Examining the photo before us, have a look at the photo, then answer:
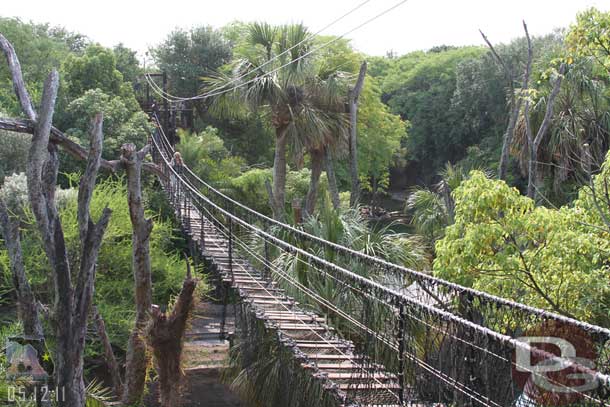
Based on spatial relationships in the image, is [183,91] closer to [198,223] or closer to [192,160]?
[192,160]

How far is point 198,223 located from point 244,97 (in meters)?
4.00

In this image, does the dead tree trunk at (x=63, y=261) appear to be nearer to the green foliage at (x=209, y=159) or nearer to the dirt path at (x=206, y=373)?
the dirt path at (x=206, y=373)

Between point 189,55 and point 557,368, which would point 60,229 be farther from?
point 189,55

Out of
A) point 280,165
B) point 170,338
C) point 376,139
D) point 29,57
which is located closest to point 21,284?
point 170,338

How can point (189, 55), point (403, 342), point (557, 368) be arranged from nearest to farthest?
point (557, 368) → point (403, 342) → point (189, 55)

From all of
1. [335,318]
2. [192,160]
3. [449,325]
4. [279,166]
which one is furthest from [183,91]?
[449,325]

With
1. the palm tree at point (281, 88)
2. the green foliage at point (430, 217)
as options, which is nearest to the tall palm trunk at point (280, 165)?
the palm tree at point (281, 88)

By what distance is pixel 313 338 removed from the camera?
761cm

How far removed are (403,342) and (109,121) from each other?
14457 mm

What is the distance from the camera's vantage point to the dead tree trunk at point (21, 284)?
287 inches

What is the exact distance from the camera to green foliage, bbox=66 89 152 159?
59.1ft

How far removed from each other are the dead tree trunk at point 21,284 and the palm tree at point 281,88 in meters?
8.38

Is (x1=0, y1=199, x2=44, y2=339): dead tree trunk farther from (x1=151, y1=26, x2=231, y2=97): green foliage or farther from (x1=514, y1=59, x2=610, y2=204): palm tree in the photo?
(x1=151, y1=26, x2=231, y2=97): green foliage

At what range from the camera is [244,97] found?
16.3 metres
